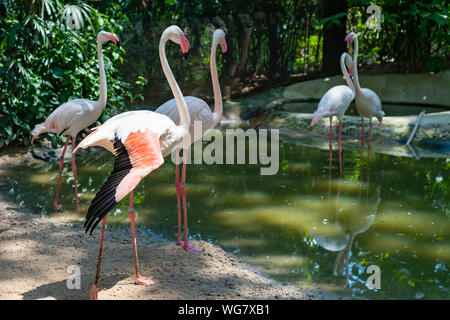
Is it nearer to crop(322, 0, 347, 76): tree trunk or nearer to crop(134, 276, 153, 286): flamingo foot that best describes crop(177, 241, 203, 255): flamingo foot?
crop(134, 276, 153, 286): flamingo foot

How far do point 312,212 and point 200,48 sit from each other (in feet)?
19.3

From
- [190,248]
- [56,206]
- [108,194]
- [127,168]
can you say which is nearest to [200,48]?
[56,206]

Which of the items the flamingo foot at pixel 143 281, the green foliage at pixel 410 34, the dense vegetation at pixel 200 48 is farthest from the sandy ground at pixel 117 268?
the green foliage at pixel 410 34

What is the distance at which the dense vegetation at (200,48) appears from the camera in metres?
5.84

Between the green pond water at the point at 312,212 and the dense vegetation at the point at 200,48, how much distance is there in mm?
931

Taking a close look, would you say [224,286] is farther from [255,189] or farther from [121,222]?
[255,189]

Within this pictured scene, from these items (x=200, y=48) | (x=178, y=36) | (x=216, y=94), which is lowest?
(x=216, y=94)

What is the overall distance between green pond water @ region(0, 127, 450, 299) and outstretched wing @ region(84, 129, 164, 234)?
126 cm

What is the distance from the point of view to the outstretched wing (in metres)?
2.20

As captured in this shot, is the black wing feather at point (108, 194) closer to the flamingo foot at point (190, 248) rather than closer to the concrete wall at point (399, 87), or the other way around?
the flamingo foot at point (190, 248)

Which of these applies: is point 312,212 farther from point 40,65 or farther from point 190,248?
point 40,65

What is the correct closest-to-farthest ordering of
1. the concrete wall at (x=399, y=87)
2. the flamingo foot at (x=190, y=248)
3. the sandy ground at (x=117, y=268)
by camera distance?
the sandy ground at (x=117, y=268) < the flamingo foot at (x=190, y=248) < the concrete wall at (x=399, y=87)

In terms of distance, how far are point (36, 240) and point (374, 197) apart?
9.71 ft

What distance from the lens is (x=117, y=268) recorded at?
3.14 m
